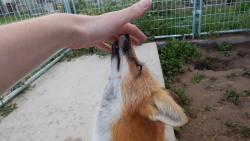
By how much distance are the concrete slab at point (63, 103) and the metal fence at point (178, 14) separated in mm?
903

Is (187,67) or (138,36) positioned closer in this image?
(138,36)

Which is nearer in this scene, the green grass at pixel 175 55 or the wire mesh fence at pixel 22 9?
the green grass at pixel 175 55

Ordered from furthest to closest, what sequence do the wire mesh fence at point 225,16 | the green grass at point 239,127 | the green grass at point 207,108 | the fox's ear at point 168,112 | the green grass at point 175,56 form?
1. the wire mesh fence at point 225,16
2. the green grass at point 175,56
3. the green grass at point 207,108
4. the green grass at point 239,127
5. the fox's ear at point 168,112

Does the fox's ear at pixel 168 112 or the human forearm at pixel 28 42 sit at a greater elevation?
the human forearm at pixel 28 42

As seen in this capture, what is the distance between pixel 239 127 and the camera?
2672 millimetres

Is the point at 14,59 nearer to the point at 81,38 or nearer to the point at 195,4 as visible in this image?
the point at 81,38

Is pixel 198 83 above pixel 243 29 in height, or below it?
below

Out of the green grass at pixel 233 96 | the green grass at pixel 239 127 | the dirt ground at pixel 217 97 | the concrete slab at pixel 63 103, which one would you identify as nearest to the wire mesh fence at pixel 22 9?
the concrete slab at pixel 63 103

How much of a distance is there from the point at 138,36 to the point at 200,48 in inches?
139

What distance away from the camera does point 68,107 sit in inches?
127

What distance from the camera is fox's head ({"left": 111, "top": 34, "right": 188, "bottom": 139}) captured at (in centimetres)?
171

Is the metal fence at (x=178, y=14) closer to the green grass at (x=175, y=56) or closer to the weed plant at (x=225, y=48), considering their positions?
the weed plant at (x=225, y=48)

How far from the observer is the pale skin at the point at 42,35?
Result: 1075 millimetres

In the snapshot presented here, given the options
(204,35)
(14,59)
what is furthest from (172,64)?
(14,59)
